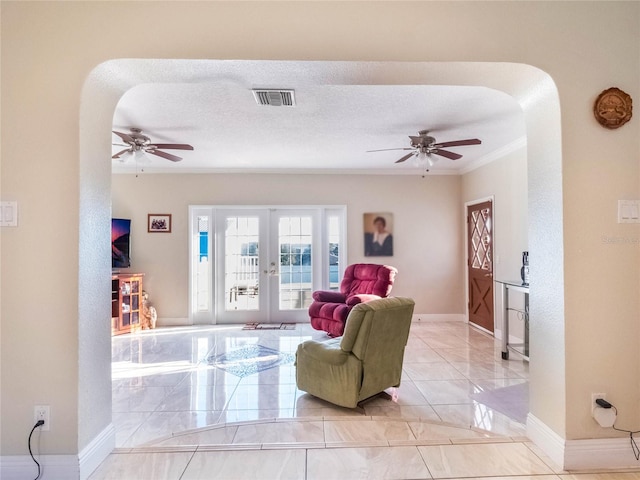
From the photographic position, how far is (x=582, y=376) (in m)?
1.82

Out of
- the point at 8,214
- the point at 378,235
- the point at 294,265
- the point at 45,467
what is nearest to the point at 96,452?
the point at 45,467

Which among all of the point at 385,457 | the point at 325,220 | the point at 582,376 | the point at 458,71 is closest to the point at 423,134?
the point at 458,71

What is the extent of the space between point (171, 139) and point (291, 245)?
2.46 meters

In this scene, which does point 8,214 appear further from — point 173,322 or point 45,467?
point 173,322

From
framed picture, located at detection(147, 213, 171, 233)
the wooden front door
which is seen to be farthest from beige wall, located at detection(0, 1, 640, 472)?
framed picture, located at detection(147, 213, 171, 233)

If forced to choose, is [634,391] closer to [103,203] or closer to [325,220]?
Answer: [103,203]

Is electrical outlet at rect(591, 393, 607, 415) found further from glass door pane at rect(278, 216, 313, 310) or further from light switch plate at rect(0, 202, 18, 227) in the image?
glass door pane at rect(278, 216, 313, 310)

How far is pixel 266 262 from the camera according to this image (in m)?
5.67

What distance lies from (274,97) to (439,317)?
4539mm

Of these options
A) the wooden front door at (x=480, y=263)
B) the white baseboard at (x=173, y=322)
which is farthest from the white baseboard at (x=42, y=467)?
the wooden front door at (x=480, y=263)

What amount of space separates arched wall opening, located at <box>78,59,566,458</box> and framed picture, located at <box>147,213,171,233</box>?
Answer: 373cm

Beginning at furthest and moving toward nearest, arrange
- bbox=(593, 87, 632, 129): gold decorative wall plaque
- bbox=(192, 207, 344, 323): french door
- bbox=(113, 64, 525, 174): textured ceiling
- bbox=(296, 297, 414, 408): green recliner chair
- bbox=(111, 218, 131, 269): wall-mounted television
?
bbox=(192, 207, 344, 323): french door, bbox=(111, 218, 131, 269): wall-mounted television, bbox=(113, 64, 525, 174): textured ceiling, bbox=(296, 297, 414, 408): green recliner chair, bbox=(593, 87, 632, 129): gold decorative wall plaque

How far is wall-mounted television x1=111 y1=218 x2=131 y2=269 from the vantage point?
5266 mm

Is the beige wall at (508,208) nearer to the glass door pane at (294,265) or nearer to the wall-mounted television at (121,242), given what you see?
the glass door pane at (294,265)
